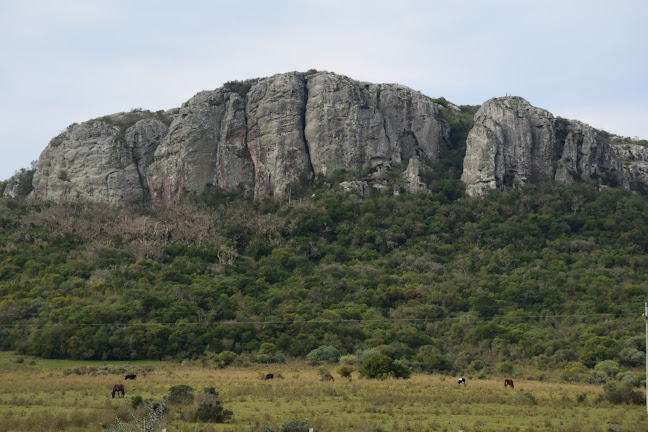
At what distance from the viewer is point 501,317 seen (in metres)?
64.0

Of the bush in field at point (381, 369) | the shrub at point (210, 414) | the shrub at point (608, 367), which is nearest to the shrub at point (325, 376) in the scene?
the bush in field at point (381, 369)

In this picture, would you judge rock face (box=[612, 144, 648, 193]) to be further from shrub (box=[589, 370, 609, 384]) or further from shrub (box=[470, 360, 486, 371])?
shrub (box=[589, 370, 609, 384])

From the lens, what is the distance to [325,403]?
107 feet

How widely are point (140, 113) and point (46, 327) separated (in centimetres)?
6373


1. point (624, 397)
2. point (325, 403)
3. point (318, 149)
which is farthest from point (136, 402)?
point (318, 149)

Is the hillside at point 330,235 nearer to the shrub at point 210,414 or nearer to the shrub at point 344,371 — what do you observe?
the shrub at point 344,371

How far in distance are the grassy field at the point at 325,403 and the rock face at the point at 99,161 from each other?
55092 mm

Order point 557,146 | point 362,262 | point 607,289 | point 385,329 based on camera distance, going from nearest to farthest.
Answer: point 385,329
point 607,289
point 362,262
point 557,146

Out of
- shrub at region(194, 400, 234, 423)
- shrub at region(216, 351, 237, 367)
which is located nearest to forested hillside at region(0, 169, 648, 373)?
shrub at region(216, 351, 237, 367)

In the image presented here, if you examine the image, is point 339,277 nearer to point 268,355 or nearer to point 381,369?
point 268,355

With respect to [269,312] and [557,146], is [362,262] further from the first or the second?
[557,146]

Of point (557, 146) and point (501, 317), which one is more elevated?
point (557, 146)

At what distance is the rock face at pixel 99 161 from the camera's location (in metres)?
100

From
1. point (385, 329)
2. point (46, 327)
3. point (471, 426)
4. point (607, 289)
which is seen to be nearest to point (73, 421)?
point (471, 426)
